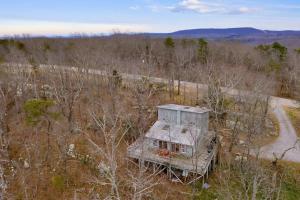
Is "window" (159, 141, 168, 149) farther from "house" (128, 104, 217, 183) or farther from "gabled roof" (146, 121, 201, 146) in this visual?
"gabled roof" (146, 121, 201, 146)

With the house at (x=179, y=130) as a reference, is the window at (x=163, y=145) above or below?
below

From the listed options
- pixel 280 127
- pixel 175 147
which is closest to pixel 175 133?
pixel 175 147

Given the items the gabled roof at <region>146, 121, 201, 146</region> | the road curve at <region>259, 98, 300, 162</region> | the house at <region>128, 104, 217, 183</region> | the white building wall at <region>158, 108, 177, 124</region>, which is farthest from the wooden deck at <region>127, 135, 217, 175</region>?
the road curve at <region>259, 98, 300, 162</region>

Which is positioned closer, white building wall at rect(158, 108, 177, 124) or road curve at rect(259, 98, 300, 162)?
road curve at rect(259, 98, 300, 162)

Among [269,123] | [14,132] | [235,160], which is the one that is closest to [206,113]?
[235,160]

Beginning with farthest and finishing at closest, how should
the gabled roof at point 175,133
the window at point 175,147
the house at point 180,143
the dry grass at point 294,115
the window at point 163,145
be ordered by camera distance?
the dry grass at point 294,115
the window at point 163,145
the window at point 175,147
the gabled roof at point 175,133
the house at point 180,143

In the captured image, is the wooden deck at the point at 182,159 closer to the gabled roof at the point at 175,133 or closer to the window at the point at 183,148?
the window at the point at 183,148

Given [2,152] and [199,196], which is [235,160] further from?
[2,152]

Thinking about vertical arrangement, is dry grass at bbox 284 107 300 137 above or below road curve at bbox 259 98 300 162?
above

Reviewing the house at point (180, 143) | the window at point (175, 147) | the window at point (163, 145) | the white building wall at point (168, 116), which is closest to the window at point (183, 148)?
the house at point (180, 143)
